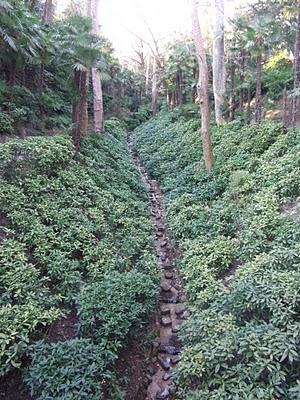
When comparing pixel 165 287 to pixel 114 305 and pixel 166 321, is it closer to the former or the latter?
pixel 166 321

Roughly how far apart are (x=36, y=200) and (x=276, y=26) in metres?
11.9

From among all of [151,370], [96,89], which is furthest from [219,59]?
[151,370]

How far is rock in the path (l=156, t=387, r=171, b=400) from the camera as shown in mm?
5496

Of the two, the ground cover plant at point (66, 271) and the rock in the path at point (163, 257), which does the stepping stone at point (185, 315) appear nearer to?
the ground cover plant at point (66, 271)

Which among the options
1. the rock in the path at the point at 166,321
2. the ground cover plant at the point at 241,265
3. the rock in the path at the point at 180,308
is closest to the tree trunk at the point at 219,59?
the ground cover plant at the point at 241,265

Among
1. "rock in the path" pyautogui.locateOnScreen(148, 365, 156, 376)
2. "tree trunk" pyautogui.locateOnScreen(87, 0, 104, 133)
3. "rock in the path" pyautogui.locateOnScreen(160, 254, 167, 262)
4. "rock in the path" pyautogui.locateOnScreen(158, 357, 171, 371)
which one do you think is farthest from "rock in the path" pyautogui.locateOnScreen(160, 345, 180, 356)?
"tree trunk" pyautogui.locateOnScreen(87, 0, 104, 133)

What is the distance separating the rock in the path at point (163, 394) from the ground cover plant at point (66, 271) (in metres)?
0.94

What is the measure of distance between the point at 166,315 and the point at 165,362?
1.28 meters

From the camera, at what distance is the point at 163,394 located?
5.54 meters

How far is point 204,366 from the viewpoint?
15.9ft

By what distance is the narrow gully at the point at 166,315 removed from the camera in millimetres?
5816

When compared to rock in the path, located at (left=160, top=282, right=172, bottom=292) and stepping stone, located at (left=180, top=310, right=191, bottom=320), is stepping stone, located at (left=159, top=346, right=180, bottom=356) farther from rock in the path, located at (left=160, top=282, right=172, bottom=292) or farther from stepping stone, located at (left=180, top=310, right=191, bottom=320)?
rock in the path, located at (left=160, top=282, right=172, bottom=292)

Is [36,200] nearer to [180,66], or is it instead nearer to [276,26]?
[276,26]

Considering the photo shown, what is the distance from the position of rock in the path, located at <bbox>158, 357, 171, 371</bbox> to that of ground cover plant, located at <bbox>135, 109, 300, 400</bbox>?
0.67 m
